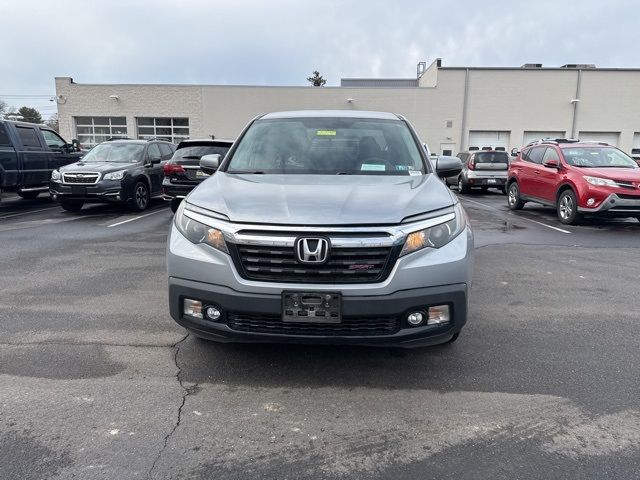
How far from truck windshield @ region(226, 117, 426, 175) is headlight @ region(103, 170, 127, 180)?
24.2ft

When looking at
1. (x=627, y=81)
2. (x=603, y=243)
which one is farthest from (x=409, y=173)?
(x=627, y=81)

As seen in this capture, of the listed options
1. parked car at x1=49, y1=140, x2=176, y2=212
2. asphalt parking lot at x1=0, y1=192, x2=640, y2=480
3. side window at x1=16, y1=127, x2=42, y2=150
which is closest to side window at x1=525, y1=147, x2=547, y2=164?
asphalt parking lot at x1=0, y1=192, x2=640, y2=480

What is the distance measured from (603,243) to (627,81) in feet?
88.4

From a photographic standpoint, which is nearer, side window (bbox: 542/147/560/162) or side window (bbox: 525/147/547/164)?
side window (bbox: 542/147/560/162)

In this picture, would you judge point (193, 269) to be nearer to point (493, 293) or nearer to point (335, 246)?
point (335, 246)

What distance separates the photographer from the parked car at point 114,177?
11.0 metres

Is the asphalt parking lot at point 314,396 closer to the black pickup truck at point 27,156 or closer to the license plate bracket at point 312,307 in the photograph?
the license plate bracket at point 312,307

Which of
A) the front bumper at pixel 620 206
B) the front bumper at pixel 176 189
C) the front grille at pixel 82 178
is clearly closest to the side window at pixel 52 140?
the front grille at pixel 82 178

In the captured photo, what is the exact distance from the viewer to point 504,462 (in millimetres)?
2473

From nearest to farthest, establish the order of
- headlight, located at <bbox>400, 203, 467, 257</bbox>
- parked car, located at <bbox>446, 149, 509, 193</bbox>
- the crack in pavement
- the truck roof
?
the crack in pavement
headlight, located at <bbox>400, 203, 467, 257</bbox>
the truck roof
parked car, located at <bbox>446, 149, 509, 193</bbox>

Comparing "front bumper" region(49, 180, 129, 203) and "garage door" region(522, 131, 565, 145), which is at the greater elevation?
"garage door" region(522, 131, 565, 145)

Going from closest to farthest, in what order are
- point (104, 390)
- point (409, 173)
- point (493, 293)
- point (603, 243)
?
point (104, 390)
point (409, 173)
point (493, 293)
point (603, 243)

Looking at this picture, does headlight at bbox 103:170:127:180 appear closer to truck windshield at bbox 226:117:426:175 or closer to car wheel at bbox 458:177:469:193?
truck windshield at bbox 226:117:426:175

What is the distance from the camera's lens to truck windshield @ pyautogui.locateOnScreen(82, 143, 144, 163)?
12.2 meters
